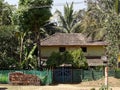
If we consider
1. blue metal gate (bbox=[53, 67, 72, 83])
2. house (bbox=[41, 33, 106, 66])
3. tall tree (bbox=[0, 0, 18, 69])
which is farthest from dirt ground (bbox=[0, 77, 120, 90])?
house (bbox=[41, 33, 106, 66])

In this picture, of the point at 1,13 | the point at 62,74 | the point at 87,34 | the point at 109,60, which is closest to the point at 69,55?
the point at 62,74

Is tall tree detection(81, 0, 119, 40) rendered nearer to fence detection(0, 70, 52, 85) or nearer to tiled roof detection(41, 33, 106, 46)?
tiled roof detection(41, 33, 106, 46)

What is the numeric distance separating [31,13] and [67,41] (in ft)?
31.1

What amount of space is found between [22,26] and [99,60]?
11.7 metres

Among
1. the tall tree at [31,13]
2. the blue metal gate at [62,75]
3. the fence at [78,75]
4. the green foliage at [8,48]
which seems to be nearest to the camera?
the fence at [78,75]

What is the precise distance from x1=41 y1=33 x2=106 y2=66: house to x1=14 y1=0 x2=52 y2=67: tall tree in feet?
22.4

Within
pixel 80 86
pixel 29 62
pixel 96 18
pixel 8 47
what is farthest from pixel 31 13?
pixel 96 18

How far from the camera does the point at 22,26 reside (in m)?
41.7

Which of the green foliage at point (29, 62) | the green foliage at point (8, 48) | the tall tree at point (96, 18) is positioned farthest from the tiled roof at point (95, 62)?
the green foliage at point (8, 48)

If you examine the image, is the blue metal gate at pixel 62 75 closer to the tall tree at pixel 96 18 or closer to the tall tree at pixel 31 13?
the tall tree at pixel 31 13

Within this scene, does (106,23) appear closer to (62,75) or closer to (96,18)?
(96,18)

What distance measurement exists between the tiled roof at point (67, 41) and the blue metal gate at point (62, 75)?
8.49 metres

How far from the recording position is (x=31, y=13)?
41.0 meters

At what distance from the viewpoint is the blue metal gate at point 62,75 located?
131 ft
